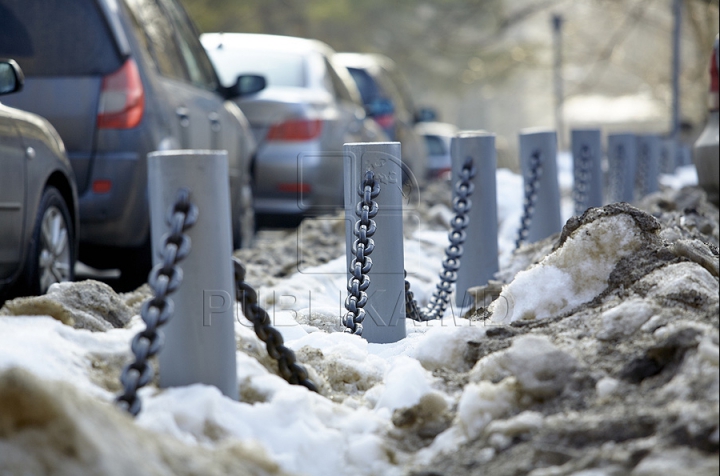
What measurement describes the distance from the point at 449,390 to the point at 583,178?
437cm

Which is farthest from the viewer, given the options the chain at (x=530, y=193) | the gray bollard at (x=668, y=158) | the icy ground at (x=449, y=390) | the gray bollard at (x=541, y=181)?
the gray bollard at (x=668, y=158)

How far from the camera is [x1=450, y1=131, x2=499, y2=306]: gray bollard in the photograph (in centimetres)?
543

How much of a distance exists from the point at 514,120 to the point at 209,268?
7003cm

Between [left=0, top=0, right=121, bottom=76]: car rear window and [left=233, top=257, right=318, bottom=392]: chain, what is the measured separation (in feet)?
10.5

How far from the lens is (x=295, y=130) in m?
9.65

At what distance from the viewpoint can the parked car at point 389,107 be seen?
46.4 ft

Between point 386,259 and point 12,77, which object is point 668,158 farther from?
point 12,77

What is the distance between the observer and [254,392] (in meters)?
3.24

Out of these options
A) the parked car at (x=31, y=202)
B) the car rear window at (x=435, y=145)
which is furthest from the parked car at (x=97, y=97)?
the car rear window at (x=435, y=145)

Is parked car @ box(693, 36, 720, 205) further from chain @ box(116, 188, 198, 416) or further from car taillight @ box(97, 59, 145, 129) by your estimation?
chain @ box(116, 188, 198, 416)

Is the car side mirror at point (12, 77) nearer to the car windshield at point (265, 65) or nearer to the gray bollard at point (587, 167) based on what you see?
the gray bollard at point (587, 167)

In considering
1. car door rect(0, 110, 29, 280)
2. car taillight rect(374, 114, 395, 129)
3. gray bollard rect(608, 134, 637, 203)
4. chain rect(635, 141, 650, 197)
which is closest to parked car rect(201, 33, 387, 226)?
gray bollard rect(608, 134, 637, 203)

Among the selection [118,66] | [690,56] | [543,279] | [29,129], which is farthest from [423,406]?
[690,56]

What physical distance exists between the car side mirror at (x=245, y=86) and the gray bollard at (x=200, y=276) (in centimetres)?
530
